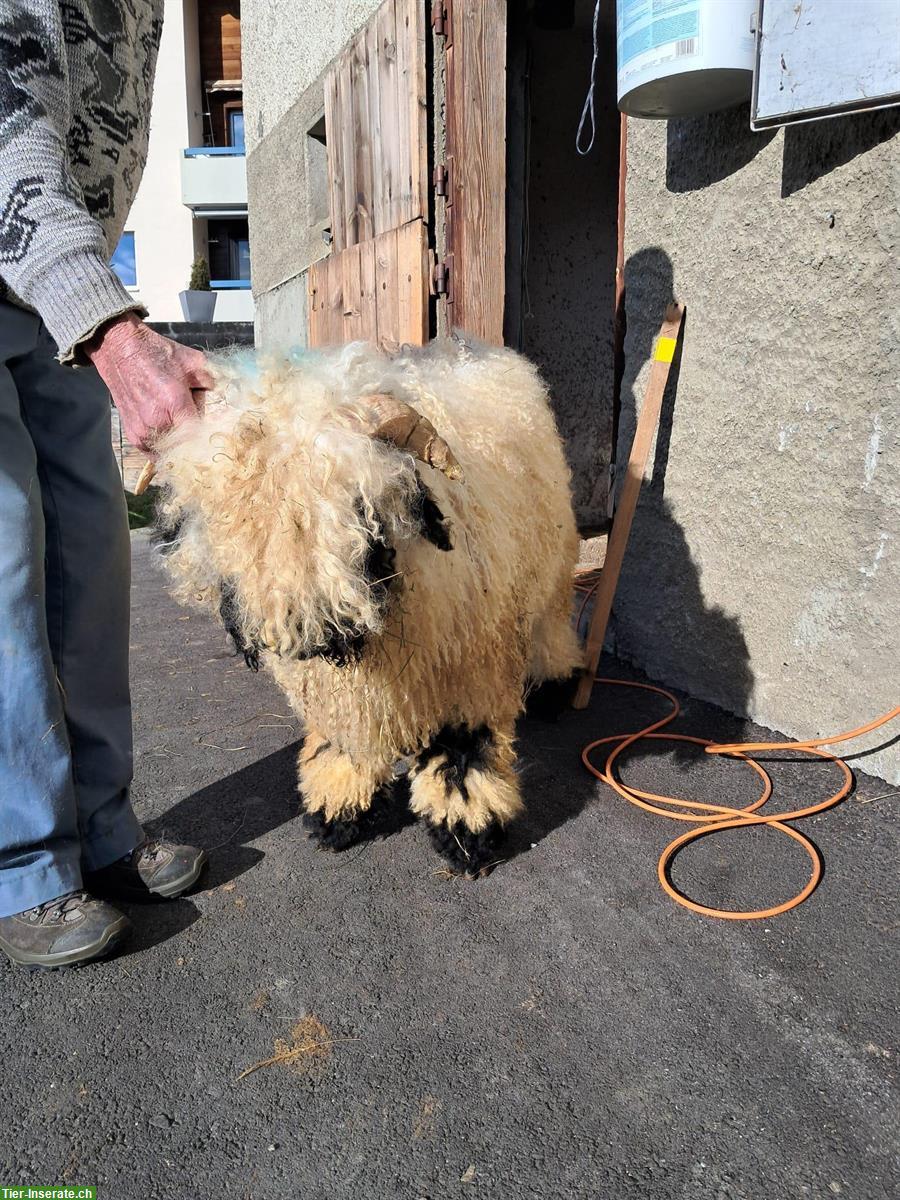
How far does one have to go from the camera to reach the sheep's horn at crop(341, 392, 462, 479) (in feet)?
6.05

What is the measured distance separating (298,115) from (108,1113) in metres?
7.71

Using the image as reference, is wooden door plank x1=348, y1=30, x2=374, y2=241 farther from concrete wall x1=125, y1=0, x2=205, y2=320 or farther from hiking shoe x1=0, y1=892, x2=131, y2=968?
concrete wall x1=125, y1=0, x2=205, y2=320

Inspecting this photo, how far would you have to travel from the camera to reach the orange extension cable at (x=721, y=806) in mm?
2420

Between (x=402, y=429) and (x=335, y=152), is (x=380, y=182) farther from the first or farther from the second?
(x=402, y=429)

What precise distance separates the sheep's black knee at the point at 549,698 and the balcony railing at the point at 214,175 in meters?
20.3

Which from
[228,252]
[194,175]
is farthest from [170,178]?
[228,252]

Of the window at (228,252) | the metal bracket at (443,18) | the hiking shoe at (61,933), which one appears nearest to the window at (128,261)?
the window at (228,252)

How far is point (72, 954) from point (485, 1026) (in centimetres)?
107

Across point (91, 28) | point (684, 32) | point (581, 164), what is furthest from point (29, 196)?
point (581, 164)

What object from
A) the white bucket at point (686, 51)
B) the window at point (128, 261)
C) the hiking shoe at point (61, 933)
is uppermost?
the window at point (128, 261)

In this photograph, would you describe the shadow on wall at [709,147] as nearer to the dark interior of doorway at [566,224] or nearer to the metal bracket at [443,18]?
the metal bracket at [443,18]

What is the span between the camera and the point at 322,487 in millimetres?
1751

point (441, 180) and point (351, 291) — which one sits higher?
point (441, 180)

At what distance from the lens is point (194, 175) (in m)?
20.8
